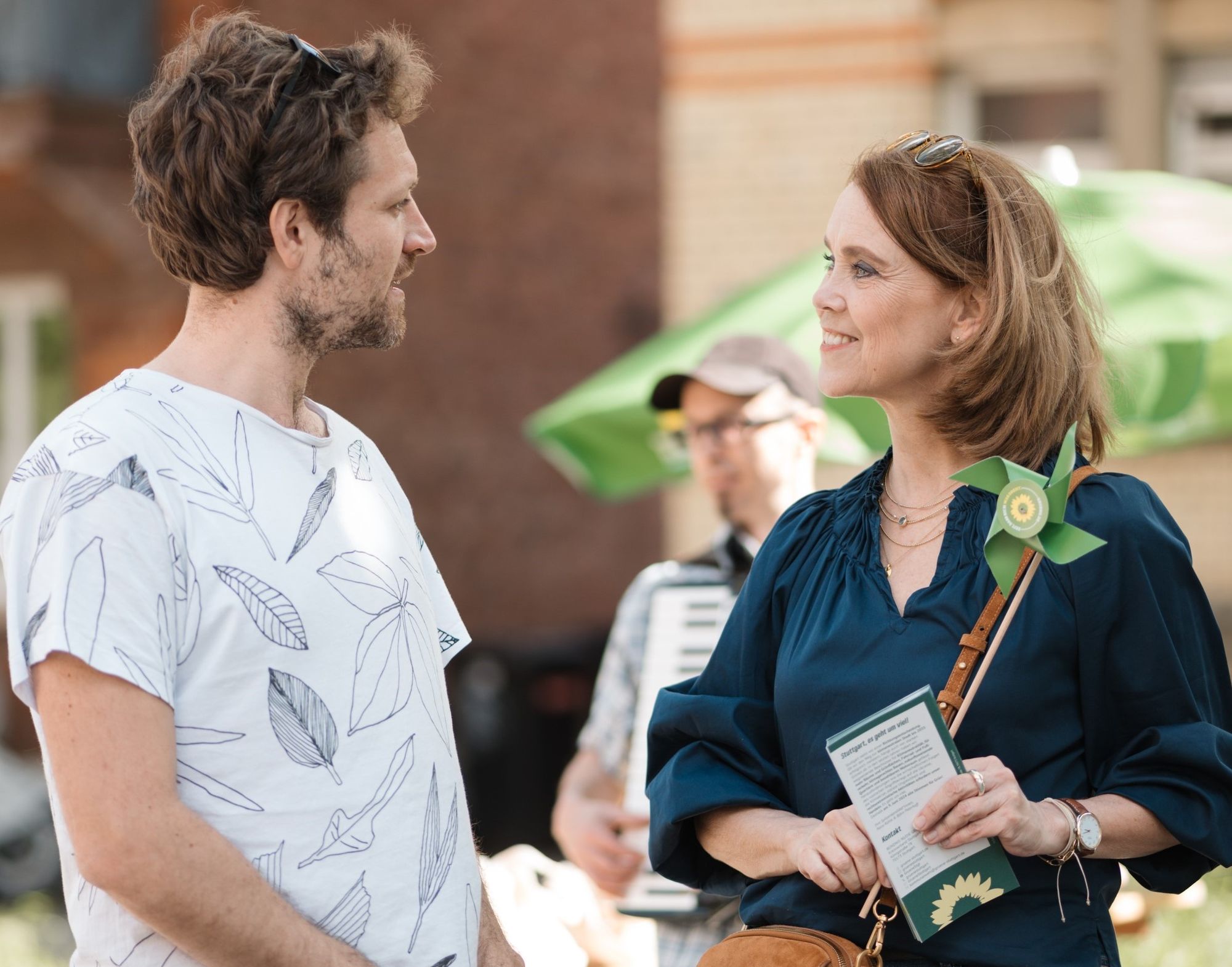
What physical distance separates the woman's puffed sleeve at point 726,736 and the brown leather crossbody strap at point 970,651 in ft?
1.08

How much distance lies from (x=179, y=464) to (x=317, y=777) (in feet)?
1.44

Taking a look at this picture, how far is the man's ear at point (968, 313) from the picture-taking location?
2215mm


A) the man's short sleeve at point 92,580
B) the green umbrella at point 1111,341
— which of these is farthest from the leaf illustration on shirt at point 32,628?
the green umbrella at point 1111,341

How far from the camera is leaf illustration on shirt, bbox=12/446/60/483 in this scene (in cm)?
185

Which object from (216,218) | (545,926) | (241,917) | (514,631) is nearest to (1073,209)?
(545,926)

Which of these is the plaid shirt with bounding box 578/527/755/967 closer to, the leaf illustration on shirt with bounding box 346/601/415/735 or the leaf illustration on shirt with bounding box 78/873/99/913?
the leaf illustration on shirt with bounding box 346/601/415/735

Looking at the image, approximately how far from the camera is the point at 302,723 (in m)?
1.95

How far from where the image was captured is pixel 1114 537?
2.04m

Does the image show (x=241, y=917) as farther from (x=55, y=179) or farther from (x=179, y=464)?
(x=55, y=179)

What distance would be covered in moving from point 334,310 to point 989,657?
1012 millimetres

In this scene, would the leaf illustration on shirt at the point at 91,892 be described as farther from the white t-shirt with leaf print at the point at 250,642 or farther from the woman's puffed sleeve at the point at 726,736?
the woman's puffed sleeve at the point at 726,736

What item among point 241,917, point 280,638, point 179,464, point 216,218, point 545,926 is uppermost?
point 216,218

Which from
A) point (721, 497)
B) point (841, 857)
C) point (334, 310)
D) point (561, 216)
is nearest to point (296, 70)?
point (334, 310)

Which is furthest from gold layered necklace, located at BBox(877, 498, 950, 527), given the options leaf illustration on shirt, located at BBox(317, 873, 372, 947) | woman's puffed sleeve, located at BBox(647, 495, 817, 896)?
leaf illustration on shirt, located at BBox(317, 873, 372, 947)
